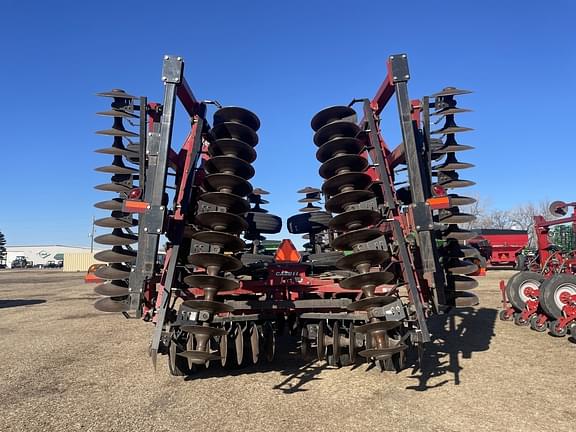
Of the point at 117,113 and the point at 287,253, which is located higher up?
the point at 117,113

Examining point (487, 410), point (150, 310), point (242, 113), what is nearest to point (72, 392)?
point (150, 310)

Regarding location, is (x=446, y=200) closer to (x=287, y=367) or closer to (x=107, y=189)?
(x=287, y=367)

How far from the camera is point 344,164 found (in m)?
5.10

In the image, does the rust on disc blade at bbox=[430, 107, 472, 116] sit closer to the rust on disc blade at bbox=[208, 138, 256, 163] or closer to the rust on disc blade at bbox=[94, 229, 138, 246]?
the rust on disc blade at bbox=[208, 138, 256, 163]

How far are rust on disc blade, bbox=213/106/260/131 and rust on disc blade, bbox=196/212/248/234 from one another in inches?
58.3

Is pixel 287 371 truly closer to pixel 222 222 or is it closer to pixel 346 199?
pixel 222 222

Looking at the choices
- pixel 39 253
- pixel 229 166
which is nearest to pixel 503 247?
pixel 229 166

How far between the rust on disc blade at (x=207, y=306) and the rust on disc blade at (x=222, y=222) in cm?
95

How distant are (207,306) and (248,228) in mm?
1466

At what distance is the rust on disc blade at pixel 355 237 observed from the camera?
4527 mm

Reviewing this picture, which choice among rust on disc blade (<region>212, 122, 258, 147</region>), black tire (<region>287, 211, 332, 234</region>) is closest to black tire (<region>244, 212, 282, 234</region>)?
black tire (<region>287, 211, 332, 234</region>)

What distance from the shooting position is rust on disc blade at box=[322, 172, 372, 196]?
4898mm

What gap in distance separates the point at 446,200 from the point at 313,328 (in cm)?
237

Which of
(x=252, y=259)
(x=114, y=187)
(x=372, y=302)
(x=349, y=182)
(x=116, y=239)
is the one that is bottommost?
(x=372, y=302)
